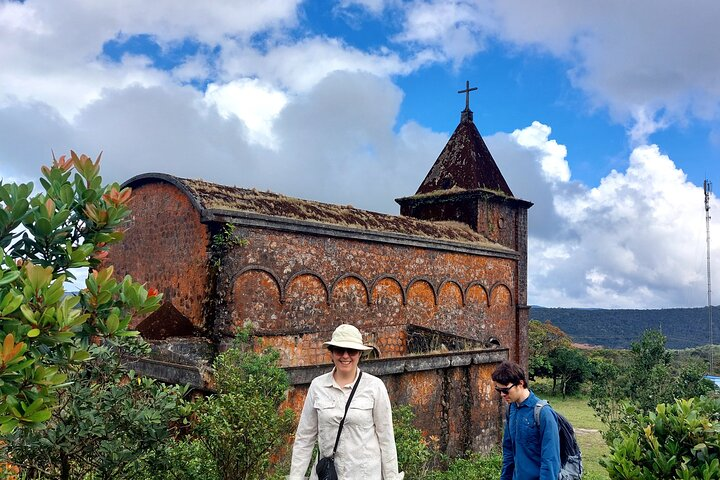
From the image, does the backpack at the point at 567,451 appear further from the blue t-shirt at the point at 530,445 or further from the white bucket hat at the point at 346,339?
the white bucket hat at the point at 346,339

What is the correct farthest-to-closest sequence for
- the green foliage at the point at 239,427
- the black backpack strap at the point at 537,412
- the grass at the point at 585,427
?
the grass at the point at 585,427, the green foliage at the point at 239,427, the black backpack strap at the point at 537,412

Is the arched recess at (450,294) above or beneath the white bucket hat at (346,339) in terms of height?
above

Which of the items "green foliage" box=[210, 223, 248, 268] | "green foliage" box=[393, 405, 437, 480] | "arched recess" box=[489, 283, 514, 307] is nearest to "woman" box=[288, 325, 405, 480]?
"green foliage" box=[393, 405, 437, 480]

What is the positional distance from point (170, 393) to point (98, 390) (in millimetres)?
736

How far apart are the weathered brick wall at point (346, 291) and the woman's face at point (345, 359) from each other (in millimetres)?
7657

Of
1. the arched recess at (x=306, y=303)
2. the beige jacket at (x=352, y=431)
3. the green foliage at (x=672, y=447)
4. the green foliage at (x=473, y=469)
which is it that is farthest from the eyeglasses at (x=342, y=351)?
the arched recess at (x=306, y=303)

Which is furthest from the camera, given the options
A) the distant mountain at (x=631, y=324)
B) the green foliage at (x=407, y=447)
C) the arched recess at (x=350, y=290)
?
the distant mountain at (x=631, y=324)

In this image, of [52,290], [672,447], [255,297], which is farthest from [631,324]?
[52,290]

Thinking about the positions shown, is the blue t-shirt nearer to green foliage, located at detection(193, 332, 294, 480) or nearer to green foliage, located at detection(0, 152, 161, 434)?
green foliage, located at detection(193, 332, 294, 480)

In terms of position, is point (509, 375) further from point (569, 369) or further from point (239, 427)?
point (569, 369)

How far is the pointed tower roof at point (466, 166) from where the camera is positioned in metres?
21.6

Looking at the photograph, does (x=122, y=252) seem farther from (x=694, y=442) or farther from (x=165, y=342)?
(x=694, y=442)

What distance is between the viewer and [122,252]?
1405cm

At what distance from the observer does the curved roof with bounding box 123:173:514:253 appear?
1186 centimetres
